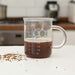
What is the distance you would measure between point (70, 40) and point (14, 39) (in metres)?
0.60

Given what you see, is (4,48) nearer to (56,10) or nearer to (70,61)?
(70,61)

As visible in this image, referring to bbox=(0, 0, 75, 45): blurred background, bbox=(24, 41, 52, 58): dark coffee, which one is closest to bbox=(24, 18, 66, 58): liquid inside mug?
bbox=(24, 41, 52, 58): dark coffee

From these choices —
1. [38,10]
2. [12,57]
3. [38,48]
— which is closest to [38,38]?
[38,48]

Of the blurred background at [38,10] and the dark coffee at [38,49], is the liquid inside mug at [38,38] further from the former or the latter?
the blurred background at [38,10]

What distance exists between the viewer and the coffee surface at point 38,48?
1.01 m

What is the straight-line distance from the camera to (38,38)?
40.0 inches

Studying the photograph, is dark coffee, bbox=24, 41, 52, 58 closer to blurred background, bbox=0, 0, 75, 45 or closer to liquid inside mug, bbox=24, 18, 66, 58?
liquid inside mug, bbox=24, 18, 66, 58

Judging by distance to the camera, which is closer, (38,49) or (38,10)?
(38,49)

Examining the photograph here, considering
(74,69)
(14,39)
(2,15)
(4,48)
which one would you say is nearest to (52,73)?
(74,69)

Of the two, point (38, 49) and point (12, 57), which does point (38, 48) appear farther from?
point (12, 57)

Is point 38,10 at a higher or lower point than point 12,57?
higher

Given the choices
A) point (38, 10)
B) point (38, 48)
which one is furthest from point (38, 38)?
point (38, 10)

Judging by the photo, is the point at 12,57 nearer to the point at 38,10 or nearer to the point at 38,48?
the point at 38,48

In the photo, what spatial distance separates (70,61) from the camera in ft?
3.19
